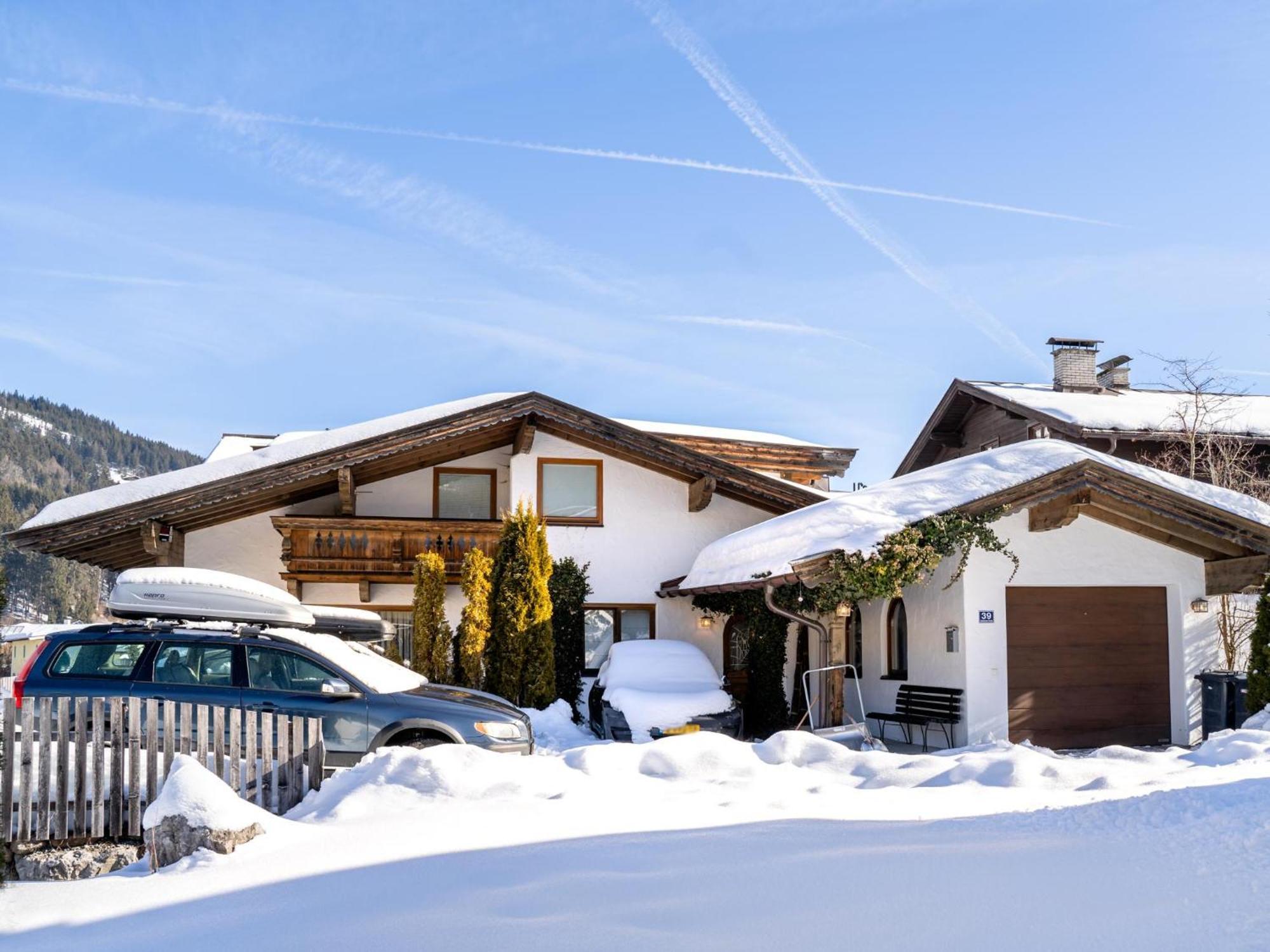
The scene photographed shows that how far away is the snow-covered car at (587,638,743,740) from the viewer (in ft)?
46.1

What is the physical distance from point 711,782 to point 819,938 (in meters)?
4.17

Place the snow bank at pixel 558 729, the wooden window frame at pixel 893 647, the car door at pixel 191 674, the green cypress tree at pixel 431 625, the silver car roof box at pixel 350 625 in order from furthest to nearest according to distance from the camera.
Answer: the green cypress tree at pixel 431 625
the wooden window frame at pixel 893 647
the snow bank at pixel 558 729
the silver car roof box at pixel 350 625
the car door at pixel 191 674

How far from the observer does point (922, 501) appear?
1363 cm

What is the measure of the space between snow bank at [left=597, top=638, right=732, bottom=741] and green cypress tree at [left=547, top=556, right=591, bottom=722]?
1843 mm

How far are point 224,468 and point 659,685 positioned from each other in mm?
7474

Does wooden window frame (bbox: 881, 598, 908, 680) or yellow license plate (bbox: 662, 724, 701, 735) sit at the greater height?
wooden window frame (bbox: 881, 598, 908, 680)

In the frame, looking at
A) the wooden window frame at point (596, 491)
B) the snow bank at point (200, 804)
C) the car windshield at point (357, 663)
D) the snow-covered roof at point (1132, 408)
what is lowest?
the snow bank at point (200, 804)

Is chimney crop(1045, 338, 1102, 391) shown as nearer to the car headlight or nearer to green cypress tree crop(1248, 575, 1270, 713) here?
green cypress tree crop(1248, 575, 1270, 713)

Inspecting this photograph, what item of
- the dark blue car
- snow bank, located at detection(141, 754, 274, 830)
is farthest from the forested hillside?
snow bank, located at detection(141, 754, 274, 830)

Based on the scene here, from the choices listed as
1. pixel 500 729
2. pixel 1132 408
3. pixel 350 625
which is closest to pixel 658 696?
pixel 350 625

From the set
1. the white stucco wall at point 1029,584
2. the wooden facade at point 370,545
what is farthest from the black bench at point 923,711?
the wooden facade at point 370,545

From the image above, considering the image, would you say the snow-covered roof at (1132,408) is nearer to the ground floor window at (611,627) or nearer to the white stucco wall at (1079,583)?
the white stucco wall at (1079,583)

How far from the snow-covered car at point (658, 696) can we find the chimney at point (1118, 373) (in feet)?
60.0

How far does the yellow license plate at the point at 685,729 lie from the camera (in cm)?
1389
